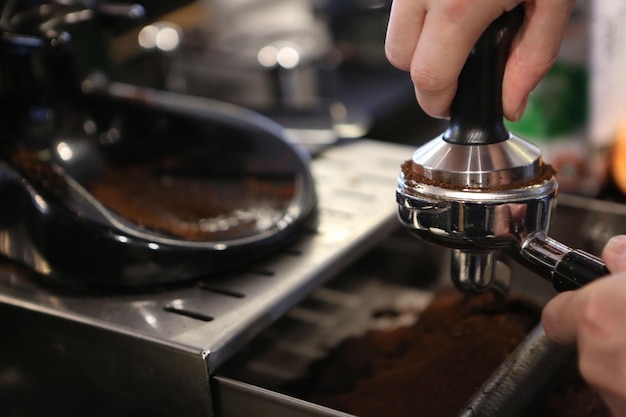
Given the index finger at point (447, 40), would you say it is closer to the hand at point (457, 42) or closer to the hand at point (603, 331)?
the hand at point (457, 42)

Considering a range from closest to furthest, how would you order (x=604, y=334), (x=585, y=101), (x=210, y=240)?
(x=604, y=334) < (x=210, y=240) < (x=585, y=101)

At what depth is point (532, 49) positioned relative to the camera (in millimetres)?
400

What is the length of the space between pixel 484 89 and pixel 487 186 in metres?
0.06

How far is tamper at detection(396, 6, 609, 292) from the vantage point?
0.38 metres

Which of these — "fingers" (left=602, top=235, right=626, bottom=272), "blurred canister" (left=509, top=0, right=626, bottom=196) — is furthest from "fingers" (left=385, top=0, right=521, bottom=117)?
"blurred canister" (left=509, top=0, right=626, bottom=196)

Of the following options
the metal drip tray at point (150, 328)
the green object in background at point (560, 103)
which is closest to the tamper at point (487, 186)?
the metal drip tray at point (150, 328)

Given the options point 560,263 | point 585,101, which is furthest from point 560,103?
point 560,263

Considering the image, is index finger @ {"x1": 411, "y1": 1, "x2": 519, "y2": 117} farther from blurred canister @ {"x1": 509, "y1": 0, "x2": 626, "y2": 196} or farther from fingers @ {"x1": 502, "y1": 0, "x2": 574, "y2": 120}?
blurred canister @ {"x1": 509, "y1": 0, "x2": 626, "y2": 196}

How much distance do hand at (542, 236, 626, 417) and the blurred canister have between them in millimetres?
419

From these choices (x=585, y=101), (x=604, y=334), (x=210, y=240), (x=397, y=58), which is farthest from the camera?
(x=585, y=101)

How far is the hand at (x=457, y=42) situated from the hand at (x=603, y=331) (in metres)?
0.13

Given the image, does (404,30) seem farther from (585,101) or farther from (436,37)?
(585,101)

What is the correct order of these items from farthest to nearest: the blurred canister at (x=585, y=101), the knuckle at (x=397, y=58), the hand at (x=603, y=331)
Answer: the blurred canister at (x=585, y=101) < the knuckle at (x=397, y=58) < the hand at (x=603, y=331)

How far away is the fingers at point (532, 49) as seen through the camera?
39 centimetres
